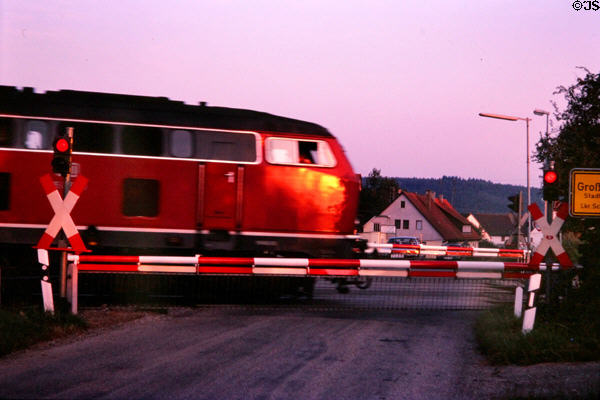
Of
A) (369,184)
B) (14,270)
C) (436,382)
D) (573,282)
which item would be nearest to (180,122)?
(14,270)

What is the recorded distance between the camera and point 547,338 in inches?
381

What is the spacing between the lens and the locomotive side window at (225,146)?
16.0m

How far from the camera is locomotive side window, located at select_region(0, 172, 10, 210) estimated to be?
607 inches

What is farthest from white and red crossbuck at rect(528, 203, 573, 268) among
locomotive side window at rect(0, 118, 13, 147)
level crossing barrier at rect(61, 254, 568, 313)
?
locomotive side window at rect(0, 118, 13, 147)

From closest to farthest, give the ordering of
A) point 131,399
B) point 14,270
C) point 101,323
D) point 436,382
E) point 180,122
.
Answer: point 131,399
point 436,382
point 101,323
point 14,270
point 180,122

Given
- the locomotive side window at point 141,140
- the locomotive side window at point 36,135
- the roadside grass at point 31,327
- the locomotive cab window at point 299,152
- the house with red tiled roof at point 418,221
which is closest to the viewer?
the roadside grass at point 31,327

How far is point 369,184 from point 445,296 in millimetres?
98014

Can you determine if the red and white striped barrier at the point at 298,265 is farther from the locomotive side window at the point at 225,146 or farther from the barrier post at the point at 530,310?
the locomotive side window at the point at 225,146

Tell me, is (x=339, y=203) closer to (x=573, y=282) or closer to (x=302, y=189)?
(x=302, y=189)

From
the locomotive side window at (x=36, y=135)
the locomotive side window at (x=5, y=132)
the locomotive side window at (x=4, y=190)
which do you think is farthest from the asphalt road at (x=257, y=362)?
the locomotive side window at (x=5, y=132)

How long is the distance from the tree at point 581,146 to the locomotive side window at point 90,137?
349 inches

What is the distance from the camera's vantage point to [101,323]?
12133 mm

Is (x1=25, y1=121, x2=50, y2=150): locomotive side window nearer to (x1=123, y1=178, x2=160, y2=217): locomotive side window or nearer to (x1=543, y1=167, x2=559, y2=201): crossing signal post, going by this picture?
(x1=123, y1=178, x2=160, y2=217): locomotive side window

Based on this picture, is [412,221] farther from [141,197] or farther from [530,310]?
[530,310]
